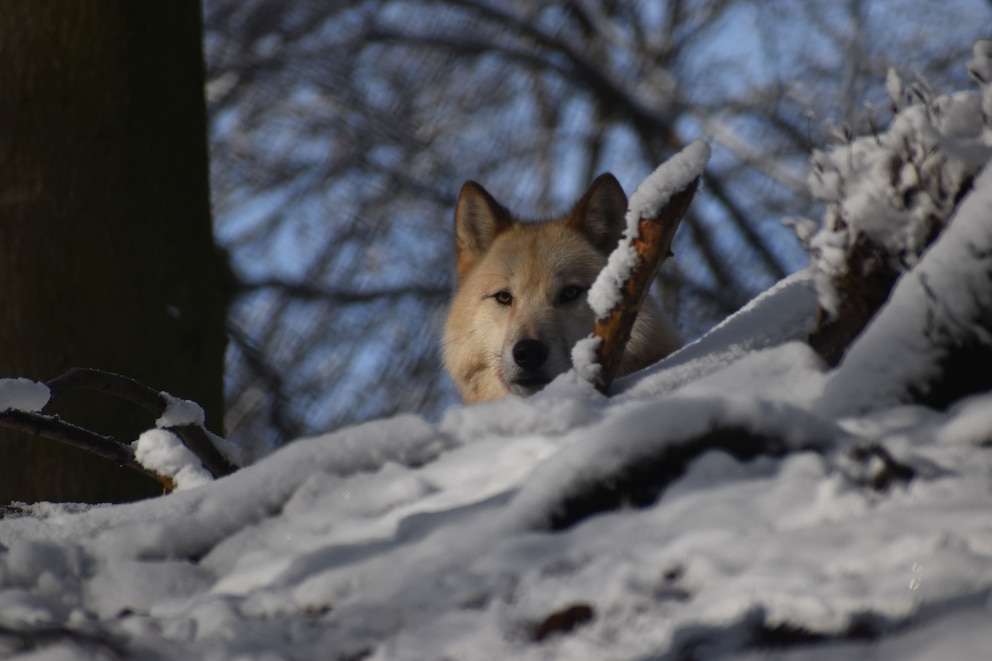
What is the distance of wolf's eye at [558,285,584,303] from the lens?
4391mm

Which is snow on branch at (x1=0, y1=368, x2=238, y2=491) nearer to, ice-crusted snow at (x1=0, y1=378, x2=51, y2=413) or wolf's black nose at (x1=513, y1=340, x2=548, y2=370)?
ice-crusted snow at (x1=0, y1=378, x2=51, y2=413)

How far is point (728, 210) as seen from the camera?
25.2 ft

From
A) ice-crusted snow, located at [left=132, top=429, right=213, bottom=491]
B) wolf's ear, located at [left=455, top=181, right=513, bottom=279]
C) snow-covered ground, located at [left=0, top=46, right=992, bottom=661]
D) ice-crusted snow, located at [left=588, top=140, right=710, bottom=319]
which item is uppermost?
wolf's ear, located at [left=455, top=181, right=513, bottom=279]

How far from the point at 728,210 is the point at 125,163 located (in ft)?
16.2

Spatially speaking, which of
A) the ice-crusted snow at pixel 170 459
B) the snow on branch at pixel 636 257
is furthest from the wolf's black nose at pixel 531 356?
the snow on branch at pixel 636 257

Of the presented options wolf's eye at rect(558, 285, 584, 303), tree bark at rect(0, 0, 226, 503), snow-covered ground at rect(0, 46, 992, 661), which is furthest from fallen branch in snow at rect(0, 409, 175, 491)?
wolf's eye at rect(558, 285, 584, 303)

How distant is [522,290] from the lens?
4.45 meters

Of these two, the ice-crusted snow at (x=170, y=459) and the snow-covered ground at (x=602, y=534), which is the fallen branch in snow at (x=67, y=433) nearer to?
the ice-crusted snow at (x=170, y=459)

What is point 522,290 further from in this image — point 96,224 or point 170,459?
point 170,459

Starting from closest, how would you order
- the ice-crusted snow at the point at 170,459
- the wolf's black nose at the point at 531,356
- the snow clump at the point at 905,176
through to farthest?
the snow clump at the point at 905,176 < the ice-crusted snow at the point at 170,459 < the wolf's black nose at the point at 531,356

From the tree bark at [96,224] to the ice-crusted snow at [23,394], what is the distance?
6.12 ft

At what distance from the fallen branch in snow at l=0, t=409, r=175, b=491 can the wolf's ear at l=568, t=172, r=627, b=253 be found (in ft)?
8.41

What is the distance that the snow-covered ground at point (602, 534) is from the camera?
3.74 feet

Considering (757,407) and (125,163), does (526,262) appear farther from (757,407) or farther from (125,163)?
(757,407)
